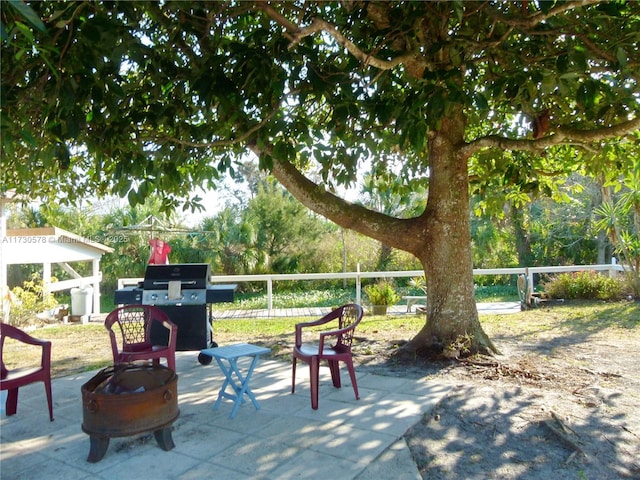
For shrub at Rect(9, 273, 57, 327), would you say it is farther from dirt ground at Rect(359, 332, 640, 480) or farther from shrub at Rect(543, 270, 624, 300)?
shrub at Rect(543, 270, 624, 300)

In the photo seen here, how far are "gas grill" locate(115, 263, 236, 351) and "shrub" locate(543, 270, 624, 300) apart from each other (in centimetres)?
906

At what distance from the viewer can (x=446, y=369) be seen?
544cm

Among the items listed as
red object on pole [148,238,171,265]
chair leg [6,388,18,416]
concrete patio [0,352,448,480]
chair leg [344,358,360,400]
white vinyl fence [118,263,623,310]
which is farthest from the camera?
white vinyl fence [118,263,623,310]

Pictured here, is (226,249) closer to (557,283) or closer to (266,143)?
(557,283)

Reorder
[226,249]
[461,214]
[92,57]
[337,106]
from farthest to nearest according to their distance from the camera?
1. [226,249]
2. [461,214]
3. [337,106]
4. [92,57]

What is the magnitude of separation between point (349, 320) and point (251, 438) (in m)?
1.74

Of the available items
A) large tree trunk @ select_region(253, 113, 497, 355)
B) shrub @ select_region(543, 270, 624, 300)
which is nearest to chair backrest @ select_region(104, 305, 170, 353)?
large tree trunk @ select_region(253, 113, 497, 355)

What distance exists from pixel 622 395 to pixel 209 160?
20.5 ft

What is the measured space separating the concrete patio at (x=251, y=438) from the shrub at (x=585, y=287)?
27.4ft

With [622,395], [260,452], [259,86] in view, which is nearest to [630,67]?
[622,395]

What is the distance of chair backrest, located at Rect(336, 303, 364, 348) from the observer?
455 centimetres

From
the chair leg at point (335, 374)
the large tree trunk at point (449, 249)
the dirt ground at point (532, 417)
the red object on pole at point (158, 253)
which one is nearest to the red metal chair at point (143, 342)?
the chair leg at point (335, 374)

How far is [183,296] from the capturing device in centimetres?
621

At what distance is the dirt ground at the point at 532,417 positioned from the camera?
10.4 ft
